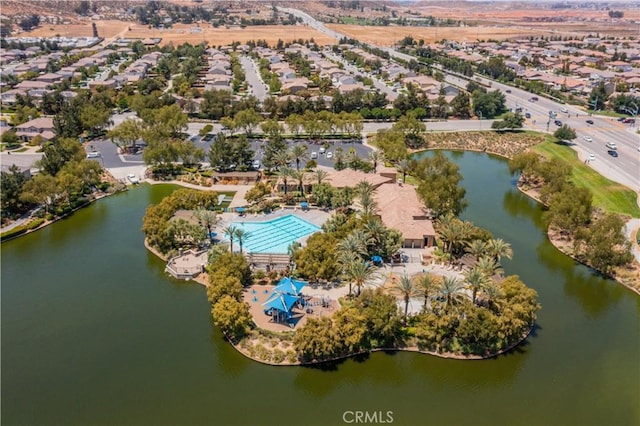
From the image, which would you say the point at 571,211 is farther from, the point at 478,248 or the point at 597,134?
the point at 597,134

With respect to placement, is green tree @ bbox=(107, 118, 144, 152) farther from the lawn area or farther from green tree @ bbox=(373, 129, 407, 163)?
the lawn area

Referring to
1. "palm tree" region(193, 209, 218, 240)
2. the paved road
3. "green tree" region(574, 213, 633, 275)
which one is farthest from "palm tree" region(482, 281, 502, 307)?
the paved road

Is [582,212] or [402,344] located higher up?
[582,212]

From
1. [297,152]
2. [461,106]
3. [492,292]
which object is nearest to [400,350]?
[492,292]

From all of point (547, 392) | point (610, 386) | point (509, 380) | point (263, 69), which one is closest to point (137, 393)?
point (509, 380)

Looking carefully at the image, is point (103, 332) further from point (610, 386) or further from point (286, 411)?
point (610, 386)
